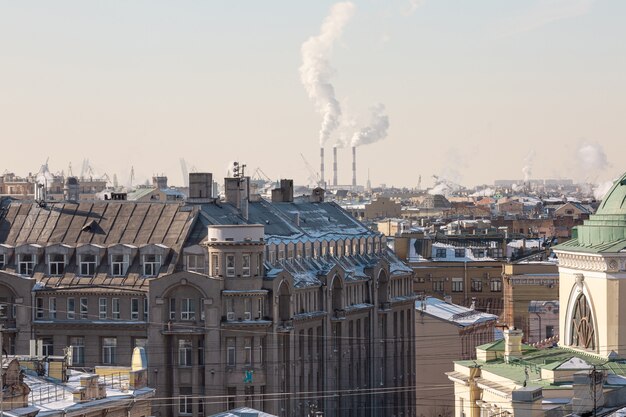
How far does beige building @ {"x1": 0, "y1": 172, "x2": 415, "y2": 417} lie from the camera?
11056 centimetres

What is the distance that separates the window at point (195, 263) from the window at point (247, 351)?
4533 mm

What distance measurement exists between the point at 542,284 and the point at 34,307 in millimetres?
58791

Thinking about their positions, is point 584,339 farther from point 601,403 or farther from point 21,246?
point 21,246

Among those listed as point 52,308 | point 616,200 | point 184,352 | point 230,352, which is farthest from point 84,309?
point 616,200

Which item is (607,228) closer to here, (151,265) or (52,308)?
(151,265)

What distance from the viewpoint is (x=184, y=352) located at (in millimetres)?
110938

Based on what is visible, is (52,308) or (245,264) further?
(52,308)

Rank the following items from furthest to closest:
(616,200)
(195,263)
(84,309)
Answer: (84,309)
(195,263)
(616,200)

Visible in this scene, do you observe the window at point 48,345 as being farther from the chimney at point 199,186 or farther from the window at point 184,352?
the chimney at point 199,186

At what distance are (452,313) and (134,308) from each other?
129ft

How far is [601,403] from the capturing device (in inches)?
2744

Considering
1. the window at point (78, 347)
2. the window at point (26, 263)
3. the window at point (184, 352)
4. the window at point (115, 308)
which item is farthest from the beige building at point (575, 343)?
the window at point (26, 263)

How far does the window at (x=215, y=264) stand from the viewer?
11081 centimetres

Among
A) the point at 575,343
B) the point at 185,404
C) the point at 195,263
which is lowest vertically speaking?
the point at 185,404
